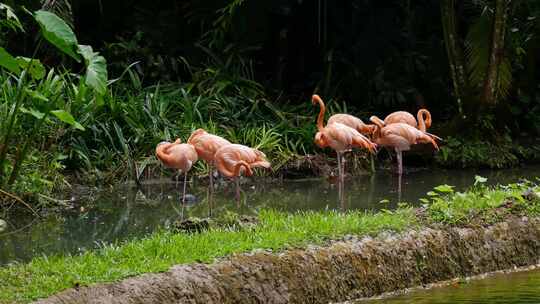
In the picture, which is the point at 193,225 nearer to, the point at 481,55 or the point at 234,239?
the point at 234,239

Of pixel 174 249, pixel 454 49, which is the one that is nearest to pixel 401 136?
pixel 454 49

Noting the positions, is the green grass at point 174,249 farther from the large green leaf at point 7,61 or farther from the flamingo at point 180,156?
the large green leaf at point 7,61

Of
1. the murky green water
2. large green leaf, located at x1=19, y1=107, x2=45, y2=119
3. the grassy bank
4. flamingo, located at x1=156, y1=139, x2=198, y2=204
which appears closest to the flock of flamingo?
flamingo, located at x1=156, y1=139, x2=198, y2=204

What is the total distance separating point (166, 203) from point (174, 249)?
12.8 ft

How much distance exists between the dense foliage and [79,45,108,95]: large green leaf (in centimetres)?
165

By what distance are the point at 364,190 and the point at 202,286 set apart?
5.08 m

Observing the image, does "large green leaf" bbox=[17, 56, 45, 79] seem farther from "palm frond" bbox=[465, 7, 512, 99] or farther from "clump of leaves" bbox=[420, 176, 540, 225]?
"palm frond" bbox=[465, 7, 512, 99]

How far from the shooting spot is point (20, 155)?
941 centimetres

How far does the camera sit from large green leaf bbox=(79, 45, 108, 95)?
8.74m

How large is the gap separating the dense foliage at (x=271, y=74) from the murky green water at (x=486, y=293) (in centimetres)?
497

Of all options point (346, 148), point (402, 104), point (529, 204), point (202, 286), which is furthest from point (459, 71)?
point (202, 286)

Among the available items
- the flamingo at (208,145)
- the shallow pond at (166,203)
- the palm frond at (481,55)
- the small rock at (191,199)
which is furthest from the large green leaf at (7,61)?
the palm frond at (481,55)

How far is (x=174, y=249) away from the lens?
6270 millimetres

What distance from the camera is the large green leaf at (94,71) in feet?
28.7
